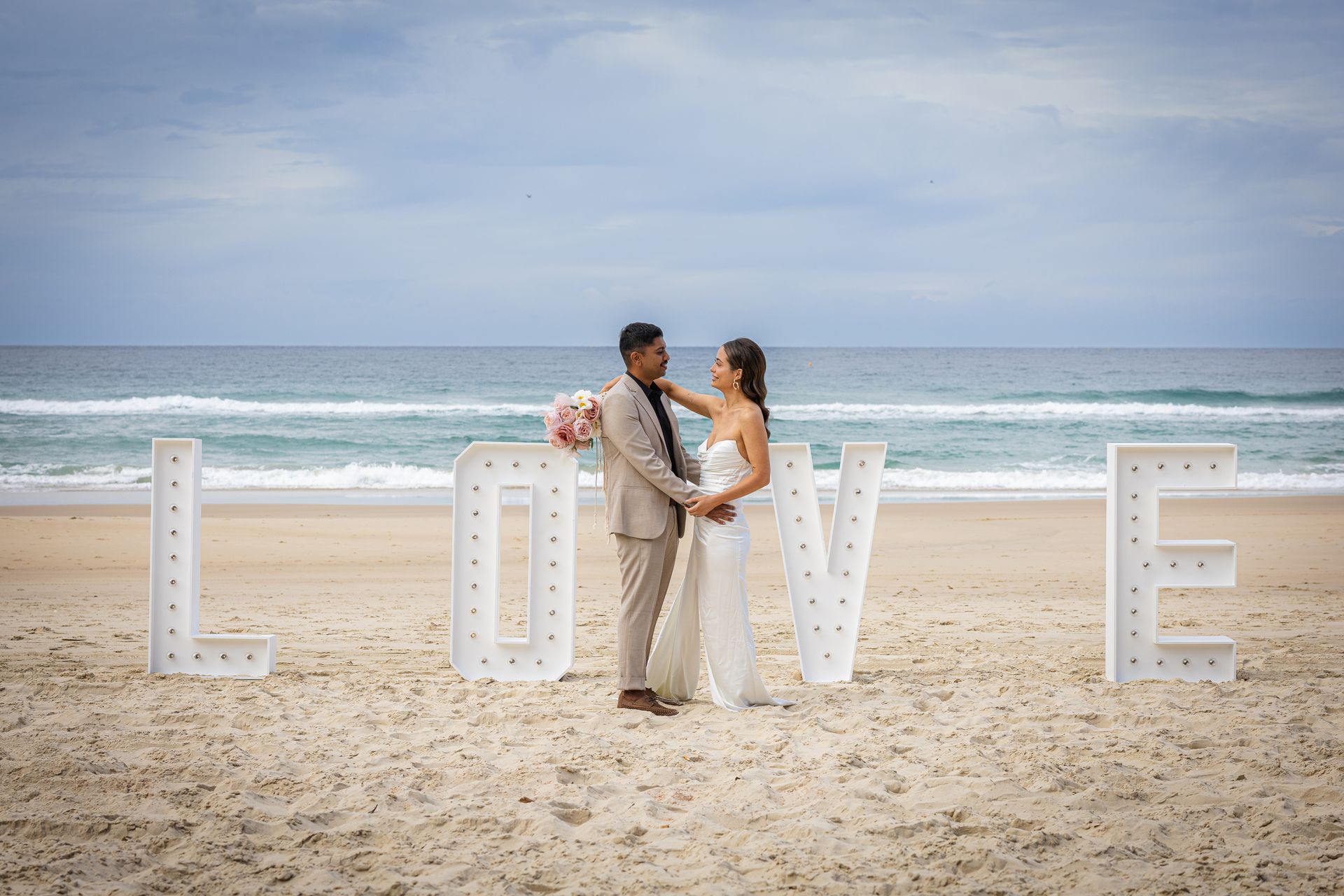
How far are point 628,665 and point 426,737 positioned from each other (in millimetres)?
1151

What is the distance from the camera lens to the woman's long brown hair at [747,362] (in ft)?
17.7

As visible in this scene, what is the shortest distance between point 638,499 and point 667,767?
1501 mm

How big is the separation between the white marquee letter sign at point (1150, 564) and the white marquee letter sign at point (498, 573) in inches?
127

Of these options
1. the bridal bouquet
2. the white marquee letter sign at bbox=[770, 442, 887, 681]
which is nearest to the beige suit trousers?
the bridal bouquet

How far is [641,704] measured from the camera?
5.42 meters

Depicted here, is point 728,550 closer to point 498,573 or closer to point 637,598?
point 637,598

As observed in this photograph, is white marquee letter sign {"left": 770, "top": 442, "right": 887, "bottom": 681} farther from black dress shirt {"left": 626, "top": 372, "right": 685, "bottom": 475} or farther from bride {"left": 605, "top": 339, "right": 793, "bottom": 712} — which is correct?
black dress shirt {"left": 626, "top": 372, "right": 685, "bottom": 475}

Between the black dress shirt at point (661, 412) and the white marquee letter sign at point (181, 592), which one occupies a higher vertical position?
the black dress shirt at point (661, 412)

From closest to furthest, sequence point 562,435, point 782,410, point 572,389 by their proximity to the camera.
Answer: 1. point 562,435
2. point 782,410
3. point 572,389

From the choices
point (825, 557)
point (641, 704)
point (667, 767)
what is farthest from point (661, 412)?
point (667, 767)

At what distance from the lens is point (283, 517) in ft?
44.9

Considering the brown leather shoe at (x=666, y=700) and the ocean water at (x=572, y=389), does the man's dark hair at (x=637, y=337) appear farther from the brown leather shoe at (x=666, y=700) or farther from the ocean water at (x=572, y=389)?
the ocean water at (x=572, y=389)

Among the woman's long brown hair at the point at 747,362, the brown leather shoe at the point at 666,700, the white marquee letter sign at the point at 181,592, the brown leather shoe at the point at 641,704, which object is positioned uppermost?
the woman's long brown hair at the point at 747,362

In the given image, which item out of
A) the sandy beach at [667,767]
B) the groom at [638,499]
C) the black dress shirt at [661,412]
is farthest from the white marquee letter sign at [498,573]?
the black dress shirt at [661,412]
